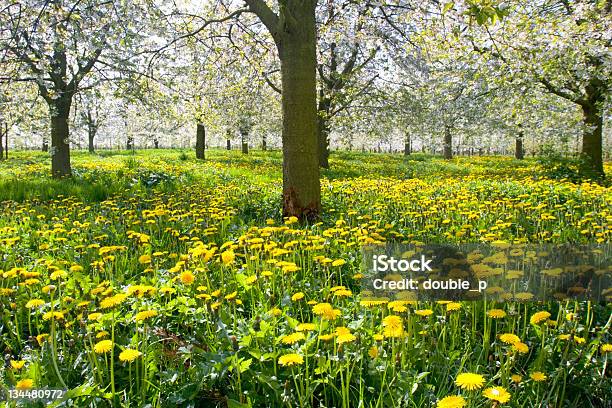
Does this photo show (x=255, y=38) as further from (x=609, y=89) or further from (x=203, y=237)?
(x=609, y=89)

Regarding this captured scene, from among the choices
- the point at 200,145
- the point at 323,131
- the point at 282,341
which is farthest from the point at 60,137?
the point at 282,341

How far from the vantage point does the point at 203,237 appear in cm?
495

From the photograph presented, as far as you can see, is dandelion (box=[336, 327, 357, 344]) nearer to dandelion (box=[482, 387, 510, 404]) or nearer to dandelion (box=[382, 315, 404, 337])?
dandelion (box=[382, 315, 404, 337])

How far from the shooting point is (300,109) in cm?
568

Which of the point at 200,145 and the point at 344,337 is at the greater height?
the point at 200,145

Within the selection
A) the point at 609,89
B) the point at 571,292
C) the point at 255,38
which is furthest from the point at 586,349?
the point at 609,89

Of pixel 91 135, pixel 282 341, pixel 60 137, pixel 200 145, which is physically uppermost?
pixel 91 135

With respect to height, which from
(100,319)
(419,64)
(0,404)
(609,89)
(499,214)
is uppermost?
(419,64)

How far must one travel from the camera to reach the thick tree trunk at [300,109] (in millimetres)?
5660

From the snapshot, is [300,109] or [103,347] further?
[300,109]

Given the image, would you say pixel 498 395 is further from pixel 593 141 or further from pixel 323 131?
pixel 323 131

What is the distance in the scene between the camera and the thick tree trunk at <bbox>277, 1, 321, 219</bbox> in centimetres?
566

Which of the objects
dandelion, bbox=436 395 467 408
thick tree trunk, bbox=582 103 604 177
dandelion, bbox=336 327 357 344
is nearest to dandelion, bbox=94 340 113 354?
dandelion, bbox=336 327 357 344

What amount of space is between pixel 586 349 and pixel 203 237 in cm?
373
